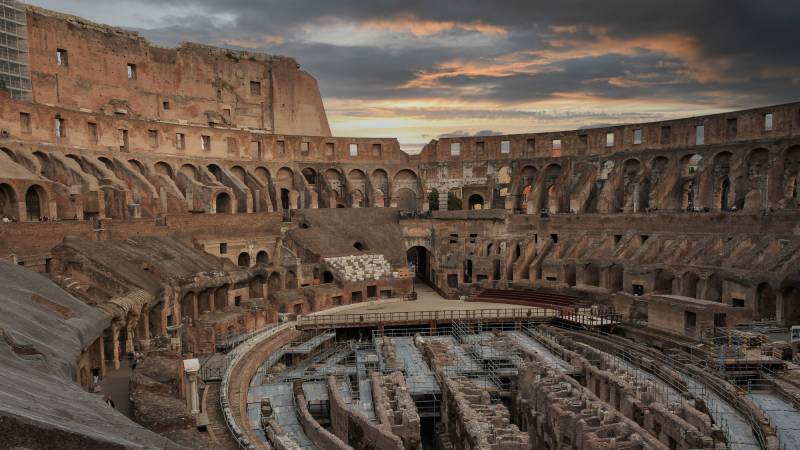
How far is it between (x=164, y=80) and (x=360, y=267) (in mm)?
21851

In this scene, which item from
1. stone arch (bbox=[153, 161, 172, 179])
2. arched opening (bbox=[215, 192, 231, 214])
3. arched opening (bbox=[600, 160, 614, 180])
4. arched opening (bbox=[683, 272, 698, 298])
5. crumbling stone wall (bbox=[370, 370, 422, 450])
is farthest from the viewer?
arched opening (bbox=[600, 160, 614, 180])

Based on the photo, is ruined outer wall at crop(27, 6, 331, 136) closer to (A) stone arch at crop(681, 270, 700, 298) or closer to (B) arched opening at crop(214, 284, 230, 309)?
(B) arched opening at crop(214, 284, 230, 309)

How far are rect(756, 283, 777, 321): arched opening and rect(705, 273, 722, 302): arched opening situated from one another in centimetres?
235

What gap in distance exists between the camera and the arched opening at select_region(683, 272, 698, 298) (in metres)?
28.5

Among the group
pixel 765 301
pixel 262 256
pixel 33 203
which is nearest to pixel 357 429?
pixel 765 301

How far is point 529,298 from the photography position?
107 ft

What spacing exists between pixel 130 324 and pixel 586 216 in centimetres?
2828

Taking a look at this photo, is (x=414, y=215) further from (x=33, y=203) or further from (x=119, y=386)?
(x=119, y=386)

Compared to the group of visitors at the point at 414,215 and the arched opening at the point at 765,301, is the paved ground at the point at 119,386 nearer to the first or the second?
the arched opening at the point at 765,301

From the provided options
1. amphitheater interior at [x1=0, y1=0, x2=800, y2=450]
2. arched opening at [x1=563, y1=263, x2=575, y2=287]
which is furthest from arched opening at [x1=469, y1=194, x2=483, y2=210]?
arched opening at [x1=563, y1=263, x2=575, y2=287]

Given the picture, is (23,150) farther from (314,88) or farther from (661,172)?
(661,172)

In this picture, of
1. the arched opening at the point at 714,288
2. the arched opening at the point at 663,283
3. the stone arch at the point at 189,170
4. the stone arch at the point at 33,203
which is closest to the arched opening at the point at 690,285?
the arched opening at the point at 714,288

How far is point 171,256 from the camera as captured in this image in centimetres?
2645

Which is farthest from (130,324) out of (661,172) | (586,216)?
(661,172)
